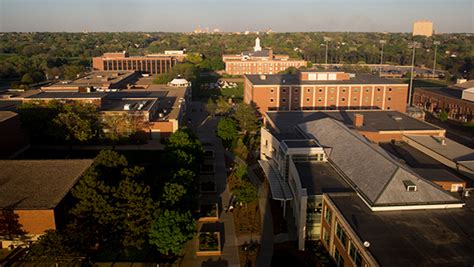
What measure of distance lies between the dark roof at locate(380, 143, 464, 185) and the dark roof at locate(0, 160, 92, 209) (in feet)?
83.3

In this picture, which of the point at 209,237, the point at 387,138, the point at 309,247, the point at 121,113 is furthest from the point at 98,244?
the point at 387,138

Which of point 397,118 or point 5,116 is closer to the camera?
point 5,116

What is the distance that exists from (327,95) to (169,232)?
4316 centimetres

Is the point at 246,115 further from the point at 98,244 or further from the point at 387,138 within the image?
the point at 98,244

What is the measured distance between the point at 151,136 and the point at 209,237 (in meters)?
21.4

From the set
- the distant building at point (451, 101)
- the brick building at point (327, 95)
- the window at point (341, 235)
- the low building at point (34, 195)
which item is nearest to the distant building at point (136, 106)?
the brick building at point (327, 95)

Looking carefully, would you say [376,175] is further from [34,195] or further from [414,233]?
[34,195]

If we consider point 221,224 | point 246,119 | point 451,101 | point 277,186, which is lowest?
point 221,224

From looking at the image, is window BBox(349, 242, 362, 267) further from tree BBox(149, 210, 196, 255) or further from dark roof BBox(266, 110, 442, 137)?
dark roof BBox(266, 110, 442, 137)

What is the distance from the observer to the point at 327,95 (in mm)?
61656

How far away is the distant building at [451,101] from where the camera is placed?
62312 mm

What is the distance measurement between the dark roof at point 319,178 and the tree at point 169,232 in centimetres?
858

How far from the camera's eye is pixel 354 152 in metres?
29.9

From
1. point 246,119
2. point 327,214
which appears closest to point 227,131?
point 246,119
